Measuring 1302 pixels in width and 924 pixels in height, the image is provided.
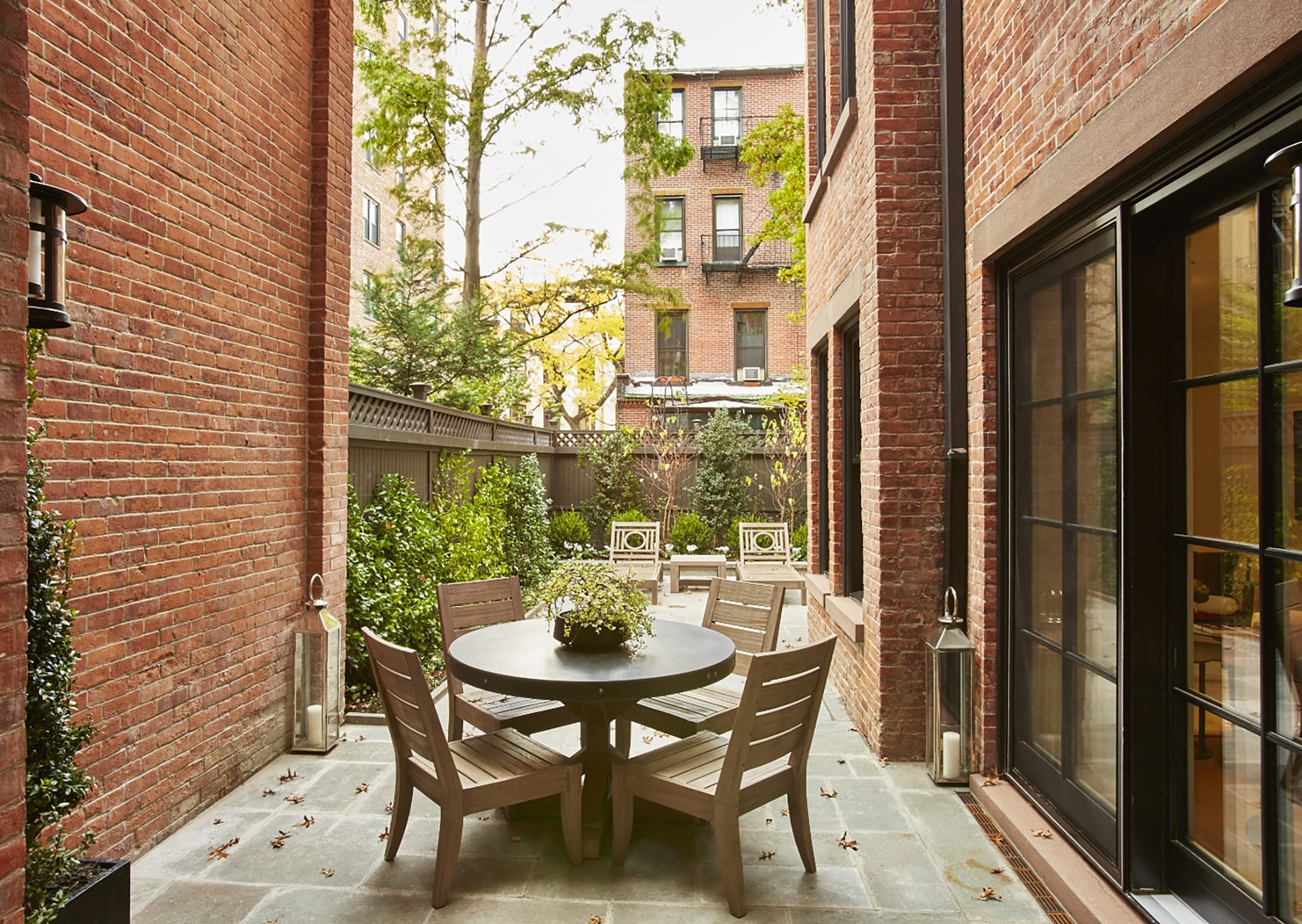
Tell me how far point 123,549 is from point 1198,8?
165 inches

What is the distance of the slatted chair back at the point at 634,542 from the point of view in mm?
11398

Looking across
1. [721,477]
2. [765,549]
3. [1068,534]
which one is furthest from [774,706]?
[721,477]

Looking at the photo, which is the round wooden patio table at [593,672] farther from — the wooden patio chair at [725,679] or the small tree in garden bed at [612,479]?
the small tree in garden bed at [612,479]

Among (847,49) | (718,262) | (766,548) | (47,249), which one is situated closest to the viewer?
(47,249)

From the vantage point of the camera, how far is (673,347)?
19.5m

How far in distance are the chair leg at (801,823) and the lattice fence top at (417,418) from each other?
3.86 meters

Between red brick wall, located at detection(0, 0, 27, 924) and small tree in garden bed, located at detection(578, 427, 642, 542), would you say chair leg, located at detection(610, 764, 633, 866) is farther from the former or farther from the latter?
small tree in garden bed, located at detection(578, 427, 642, 542)

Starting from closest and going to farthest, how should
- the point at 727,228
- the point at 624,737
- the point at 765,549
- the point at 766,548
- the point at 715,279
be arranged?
the point at 624,737 → the point at 765,549 → the point at 766,548 → the point at 715,279 → the point at 727,228

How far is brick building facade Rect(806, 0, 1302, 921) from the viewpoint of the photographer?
2141mm

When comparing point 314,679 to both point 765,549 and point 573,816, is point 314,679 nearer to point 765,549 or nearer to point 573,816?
point 573,816

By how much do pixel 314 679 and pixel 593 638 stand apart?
194 cm

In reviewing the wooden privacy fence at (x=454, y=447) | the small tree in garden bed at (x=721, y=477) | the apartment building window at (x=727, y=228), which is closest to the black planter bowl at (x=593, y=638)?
the wooden privacy fence at (x=454, y=447)

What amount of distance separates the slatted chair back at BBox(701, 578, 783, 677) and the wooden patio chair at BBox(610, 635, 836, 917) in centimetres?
100

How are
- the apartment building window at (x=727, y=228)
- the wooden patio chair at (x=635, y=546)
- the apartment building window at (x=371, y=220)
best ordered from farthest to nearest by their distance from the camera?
the apartment building window at (x=727, y=228), the apartment building window at (x=371, y=220), the wooden patio chair at (x=635, y=546)
